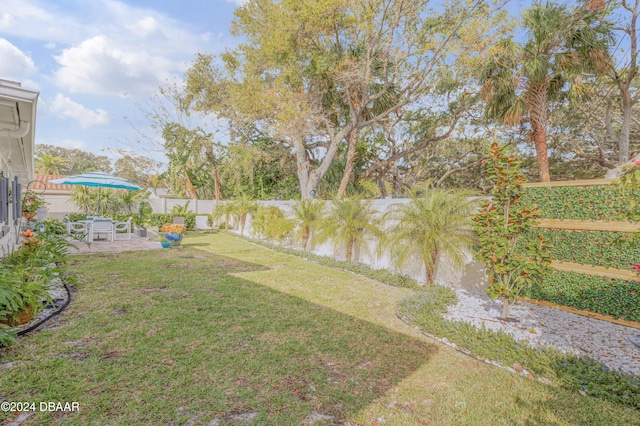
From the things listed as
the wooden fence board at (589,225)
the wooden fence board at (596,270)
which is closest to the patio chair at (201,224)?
the wooden fence board at (589,225)

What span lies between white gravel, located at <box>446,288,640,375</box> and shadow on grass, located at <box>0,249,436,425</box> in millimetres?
1492

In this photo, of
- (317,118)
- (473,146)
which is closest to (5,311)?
(317,118)

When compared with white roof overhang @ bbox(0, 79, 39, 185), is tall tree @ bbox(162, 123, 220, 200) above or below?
above

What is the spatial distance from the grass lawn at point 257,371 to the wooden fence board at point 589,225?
2.60m

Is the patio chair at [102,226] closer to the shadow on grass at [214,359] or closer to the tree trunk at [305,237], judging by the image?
the shadow on grass at [214,359]

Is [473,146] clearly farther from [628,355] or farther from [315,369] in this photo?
[315,369]

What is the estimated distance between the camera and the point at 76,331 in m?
3.44

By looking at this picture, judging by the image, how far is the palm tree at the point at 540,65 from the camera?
28.1ft

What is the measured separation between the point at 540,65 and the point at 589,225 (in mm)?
6792

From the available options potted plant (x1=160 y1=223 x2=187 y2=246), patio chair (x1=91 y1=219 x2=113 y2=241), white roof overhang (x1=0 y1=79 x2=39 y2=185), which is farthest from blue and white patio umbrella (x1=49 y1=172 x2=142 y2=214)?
white roof overhang (x1=0 y1=79 x2=39 y2=185)

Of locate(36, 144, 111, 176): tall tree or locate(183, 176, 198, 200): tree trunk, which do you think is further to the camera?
locate(36, 144, 111, 176): tall tree

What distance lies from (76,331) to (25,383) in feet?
3.66

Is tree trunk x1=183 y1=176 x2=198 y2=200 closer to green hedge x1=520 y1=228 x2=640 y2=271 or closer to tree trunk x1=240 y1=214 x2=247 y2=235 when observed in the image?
tree trunk x1=240 y1=214 x2=247 y2=235

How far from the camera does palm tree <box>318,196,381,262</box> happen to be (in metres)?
7.75
